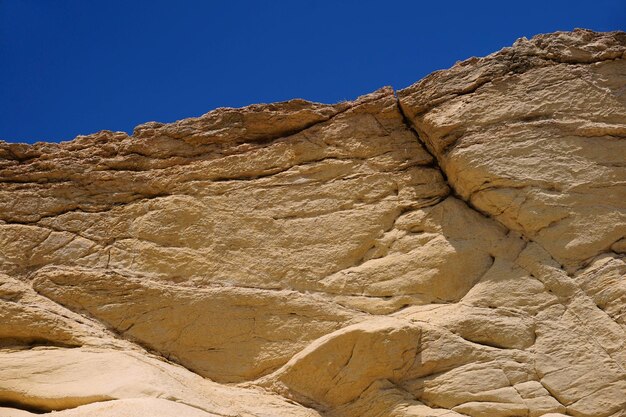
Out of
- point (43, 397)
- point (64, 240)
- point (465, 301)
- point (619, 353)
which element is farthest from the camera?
point (64, 240)

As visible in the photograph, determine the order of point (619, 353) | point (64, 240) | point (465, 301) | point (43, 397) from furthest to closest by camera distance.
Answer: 1. point (64, 240)
2. point (465, 301)
3. point (619, 353)
4. point (43, 397)

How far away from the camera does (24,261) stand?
1093cm

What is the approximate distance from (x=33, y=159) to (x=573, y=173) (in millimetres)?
6876

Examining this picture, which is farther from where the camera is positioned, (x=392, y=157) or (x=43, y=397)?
(x=392, y=157)

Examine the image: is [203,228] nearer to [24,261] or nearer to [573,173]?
[24,261]

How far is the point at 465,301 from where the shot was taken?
10.4 meters

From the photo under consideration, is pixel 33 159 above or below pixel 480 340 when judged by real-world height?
above

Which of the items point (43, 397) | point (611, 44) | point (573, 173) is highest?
point (611, 44)

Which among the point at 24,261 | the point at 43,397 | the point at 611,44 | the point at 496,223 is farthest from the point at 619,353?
the point at 24,261

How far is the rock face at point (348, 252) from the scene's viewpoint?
31.7 feet

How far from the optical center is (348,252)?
11.0m

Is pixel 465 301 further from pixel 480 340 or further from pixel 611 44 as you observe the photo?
pixel 611 44

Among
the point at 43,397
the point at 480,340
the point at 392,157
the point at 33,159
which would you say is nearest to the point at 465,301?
the point at 480,340

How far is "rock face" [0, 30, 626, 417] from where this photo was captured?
9.65 metres
